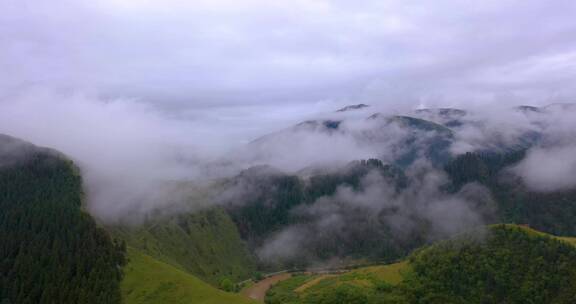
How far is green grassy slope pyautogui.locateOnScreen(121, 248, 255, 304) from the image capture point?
14988 cm

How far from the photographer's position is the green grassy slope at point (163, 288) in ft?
492

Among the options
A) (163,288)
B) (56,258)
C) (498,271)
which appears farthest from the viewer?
(498,271)

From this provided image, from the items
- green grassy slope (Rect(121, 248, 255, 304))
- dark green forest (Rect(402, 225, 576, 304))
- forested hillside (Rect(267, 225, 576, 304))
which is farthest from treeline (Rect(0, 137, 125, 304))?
dark green forest (Rect(402, 225, 576, 304))

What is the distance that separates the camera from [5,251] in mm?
169750

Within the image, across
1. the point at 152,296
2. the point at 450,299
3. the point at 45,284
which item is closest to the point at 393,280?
the point at 450,299

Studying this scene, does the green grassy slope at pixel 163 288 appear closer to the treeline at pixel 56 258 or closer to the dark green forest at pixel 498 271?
the treeline at pixel 56 258

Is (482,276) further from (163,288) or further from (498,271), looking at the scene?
(163,288)

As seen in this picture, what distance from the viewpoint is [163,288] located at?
15900 centimetres

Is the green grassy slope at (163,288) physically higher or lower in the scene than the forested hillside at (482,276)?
higher

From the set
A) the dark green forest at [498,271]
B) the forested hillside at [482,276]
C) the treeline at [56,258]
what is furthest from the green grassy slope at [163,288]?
the dark green forest at [498,271]

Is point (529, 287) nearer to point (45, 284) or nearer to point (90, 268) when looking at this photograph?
point (90, 268)

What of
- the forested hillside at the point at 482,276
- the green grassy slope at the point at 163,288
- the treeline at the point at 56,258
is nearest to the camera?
the treeline at the point at 56,258

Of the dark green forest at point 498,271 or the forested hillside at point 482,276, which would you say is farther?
the forested hillside at point 482,276

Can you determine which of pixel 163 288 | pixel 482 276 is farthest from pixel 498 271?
pixel 163 288
